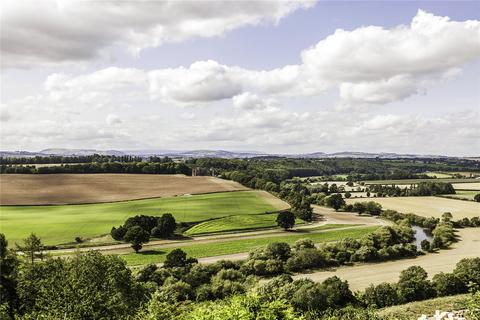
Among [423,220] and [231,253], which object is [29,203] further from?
[423,220]

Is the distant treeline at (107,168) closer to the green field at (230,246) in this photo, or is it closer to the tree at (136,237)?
the tree at (136,237)

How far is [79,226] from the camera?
3642 inches

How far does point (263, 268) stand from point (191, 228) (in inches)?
1378

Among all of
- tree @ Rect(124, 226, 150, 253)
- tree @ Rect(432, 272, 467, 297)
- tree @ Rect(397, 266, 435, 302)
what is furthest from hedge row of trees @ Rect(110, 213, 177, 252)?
tree @ Rect(432, 272, 467, 297)

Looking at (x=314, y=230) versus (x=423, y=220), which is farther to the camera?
(x=423, y=220)

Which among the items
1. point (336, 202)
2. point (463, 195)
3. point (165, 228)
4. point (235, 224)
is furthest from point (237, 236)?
point (463, 195)

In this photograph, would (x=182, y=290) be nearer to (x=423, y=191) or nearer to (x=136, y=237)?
(x=136, y=237)

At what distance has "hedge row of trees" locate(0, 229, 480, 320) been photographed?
26219mm

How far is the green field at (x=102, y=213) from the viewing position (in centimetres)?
8794

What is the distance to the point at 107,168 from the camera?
481 feet

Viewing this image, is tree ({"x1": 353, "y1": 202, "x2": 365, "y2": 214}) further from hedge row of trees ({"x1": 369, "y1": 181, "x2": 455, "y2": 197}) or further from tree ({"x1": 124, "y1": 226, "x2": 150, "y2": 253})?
tree ({"x1": 124, "y1": 226, "x2": 150, "y2": 253})

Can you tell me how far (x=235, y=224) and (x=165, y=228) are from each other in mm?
18172

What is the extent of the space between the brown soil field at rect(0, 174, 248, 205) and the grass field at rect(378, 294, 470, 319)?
88132mm

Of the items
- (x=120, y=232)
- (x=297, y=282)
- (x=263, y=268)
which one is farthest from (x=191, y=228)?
(x=297, y=282)
